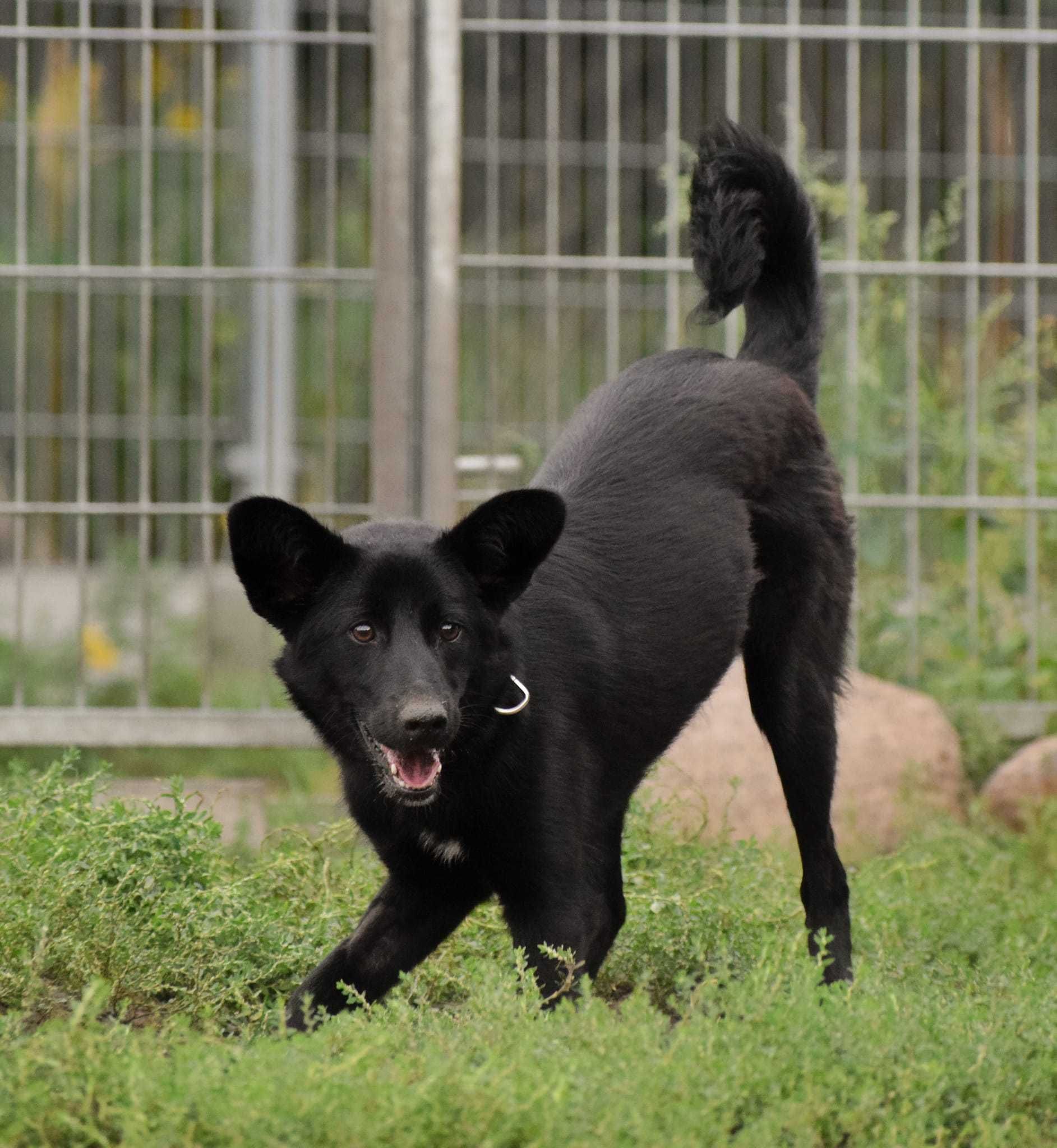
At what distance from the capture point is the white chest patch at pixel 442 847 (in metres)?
3.31

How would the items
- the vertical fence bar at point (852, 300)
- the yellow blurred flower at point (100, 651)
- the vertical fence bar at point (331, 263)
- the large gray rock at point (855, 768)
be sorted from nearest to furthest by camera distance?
the large gray rock at point (855, 768) < the vertical fence bar at point (331, 263) < the vertical fence bar at point (852, 300) < the yellow blurred flower at point (100, 651)

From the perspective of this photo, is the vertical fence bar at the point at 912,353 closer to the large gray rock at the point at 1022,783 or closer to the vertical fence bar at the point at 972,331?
the vertical fence bar at the point at 972,331

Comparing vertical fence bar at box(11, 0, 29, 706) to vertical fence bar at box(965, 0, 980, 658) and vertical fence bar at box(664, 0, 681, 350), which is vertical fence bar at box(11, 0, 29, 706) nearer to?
vertical fence bar at box(664, 0, 681, 350)

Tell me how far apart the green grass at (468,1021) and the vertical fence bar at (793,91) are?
2.70 meters

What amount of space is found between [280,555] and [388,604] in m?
0.21

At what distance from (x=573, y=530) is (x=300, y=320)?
209 inches

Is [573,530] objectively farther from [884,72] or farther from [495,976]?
[884,72]

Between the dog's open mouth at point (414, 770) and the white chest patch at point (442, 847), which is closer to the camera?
the dog's open mouth at point (414, 770)

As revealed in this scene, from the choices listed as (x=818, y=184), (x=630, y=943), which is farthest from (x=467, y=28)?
(x=630, y=943)

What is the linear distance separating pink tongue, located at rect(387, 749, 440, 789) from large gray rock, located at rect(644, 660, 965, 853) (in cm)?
242

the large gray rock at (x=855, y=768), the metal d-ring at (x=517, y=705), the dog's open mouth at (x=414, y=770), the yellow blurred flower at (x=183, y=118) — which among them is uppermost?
the yellow blurred flower at (x=183, y=118)

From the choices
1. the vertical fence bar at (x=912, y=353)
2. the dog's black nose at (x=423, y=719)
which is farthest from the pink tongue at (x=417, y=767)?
the vertical fence bar at (x=912, y=353)

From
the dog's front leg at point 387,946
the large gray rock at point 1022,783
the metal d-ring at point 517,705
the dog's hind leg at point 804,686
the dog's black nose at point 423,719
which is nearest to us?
the dog's black nose at point 423,719

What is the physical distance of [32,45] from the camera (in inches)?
361
